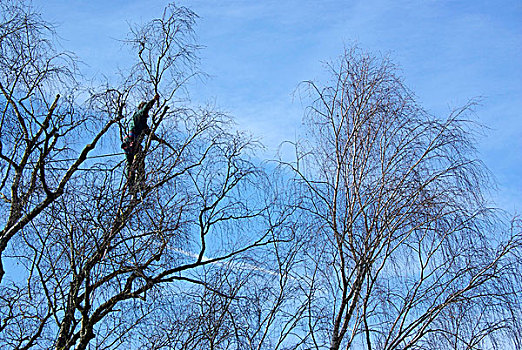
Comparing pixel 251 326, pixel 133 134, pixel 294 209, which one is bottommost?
pixel 251 326

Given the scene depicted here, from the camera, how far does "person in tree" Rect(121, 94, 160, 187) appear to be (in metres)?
7.70

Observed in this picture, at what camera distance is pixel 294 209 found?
8758mm

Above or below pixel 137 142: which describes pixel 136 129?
above

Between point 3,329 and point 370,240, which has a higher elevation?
point 370,240

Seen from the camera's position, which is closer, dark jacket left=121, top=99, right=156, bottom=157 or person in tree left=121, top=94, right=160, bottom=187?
person in tree left=121, top=94, right=160, bottom=187

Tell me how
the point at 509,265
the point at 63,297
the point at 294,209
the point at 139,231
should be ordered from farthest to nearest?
the point at 294,209, the point at 509,265, the point at 139,231, the point at 63,297

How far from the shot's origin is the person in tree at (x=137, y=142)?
770 centimetres

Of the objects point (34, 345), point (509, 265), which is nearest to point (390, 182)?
point (509, 265)

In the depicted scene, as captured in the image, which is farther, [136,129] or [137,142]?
[136,129]

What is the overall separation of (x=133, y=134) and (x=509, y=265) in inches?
193

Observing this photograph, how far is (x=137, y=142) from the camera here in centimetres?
816

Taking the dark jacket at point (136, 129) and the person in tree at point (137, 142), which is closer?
the person in tree at point (137, 142)

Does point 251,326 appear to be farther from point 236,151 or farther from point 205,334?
point 236,151

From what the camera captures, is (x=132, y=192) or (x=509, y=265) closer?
(x=132, y=192)
